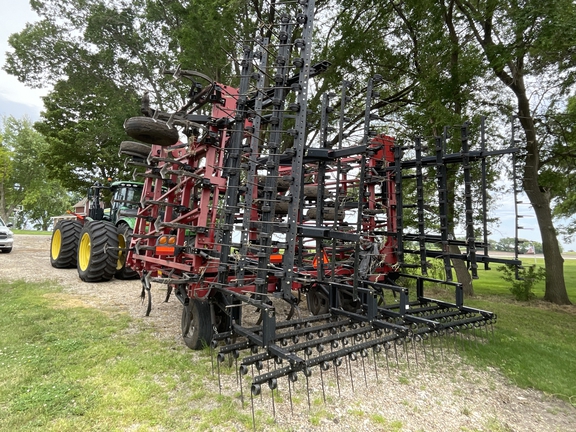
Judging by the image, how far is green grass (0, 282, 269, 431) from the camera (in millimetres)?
2400

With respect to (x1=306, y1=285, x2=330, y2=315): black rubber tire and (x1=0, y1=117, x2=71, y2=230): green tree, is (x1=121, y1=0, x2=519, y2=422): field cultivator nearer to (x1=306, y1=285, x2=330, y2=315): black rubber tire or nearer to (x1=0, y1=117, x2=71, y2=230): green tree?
(x1=306, y1=285, x2=330, y2=315): black rubber tire

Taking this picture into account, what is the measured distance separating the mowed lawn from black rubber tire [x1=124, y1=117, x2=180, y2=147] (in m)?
2.40

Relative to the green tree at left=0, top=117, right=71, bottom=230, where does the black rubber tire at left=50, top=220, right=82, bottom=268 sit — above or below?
below

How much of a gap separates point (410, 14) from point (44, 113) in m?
17.5

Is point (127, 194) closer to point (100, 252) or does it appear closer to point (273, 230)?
point (100, 252)

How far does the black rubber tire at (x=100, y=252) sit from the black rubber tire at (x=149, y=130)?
4326mm

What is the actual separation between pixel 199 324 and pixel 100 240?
14.5ft

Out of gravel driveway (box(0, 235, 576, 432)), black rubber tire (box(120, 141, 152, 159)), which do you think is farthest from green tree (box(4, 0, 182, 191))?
gravel driveway (box(0, 235, 576, 432))

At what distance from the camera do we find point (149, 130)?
10.8 ft

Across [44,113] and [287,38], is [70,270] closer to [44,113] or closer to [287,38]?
[287,38]

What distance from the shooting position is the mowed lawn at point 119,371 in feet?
7.98

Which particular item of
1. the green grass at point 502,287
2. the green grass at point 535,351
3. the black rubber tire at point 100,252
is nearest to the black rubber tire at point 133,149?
the black rubber tire at point 100,252

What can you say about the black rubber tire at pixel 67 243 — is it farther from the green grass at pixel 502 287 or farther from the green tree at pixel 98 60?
the green grass at pixel 502 287

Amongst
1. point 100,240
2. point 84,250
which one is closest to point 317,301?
point 100,240
